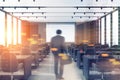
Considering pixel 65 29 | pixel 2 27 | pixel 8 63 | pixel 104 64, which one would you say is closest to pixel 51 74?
pixel 8 63

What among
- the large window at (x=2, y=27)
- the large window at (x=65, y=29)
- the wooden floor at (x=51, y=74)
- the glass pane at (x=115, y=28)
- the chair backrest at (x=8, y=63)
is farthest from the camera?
the large window at (x=65, y=29)

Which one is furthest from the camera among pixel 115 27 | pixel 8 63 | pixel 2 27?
pixel 115 27

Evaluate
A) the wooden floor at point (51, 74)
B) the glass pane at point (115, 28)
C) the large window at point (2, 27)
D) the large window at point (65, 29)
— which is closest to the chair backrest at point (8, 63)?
the wooden floor at point (51, 74)

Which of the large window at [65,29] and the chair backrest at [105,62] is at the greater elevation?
the large window at [65,29]

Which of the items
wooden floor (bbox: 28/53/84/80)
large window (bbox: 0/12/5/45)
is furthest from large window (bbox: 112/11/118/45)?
wooden floor (bbox: 28/53/84/80)

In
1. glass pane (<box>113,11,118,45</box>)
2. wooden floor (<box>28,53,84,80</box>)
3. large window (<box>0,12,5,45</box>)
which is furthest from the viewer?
glass pane (<box>113,11,118,45</box>)

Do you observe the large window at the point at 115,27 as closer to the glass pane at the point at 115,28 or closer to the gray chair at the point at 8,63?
the glass pane at the point at 115,28

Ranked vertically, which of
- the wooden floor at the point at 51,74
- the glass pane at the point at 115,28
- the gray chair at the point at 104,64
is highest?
the glass pane at the point at 115,28

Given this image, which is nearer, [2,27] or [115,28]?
[2,27]

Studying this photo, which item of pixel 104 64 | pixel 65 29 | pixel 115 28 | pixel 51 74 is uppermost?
pixel 65 29

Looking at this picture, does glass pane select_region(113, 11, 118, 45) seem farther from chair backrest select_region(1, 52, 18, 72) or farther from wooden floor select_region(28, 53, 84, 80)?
chair backrest select_region(1, 52, 18, 72)

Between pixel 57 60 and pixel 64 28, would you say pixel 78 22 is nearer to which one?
pixel 64 28

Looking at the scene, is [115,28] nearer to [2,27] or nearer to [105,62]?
[2,27]

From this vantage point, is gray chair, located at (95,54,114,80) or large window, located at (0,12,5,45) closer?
gray chair, located at (95,54,114,80)
